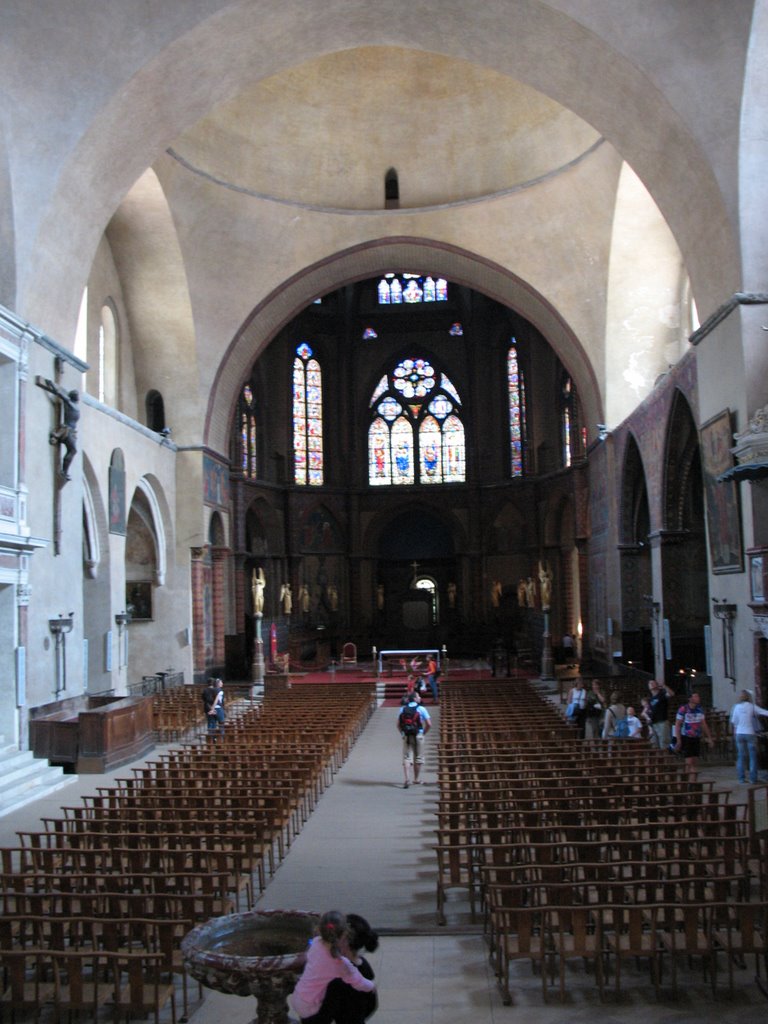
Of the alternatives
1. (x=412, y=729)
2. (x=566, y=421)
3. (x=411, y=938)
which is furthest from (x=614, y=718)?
(x=566, y=421)

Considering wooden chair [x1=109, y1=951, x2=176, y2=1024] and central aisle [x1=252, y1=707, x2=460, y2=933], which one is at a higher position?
wooden chair [x1=109, y1=951, x2=176, y2=1024]

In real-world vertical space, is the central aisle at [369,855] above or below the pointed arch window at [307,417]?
below

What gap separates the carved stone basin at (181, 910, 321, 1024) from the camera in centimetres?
523

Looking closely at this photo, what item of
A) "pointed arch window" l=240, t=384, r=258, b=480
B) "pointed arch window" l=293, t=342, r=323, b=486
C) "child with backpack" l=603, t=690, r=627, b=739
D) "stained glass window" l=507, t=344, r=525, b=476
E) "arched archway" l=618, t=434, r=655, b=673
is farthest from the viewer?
"pointed arch window" l=293, t=342, r=323, b=486

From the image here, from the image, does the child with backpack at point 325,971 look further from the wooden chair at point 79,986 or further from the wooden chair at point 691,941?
the wooden chair at point 691,941

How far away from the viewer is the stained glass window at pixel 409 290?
44.6 meters

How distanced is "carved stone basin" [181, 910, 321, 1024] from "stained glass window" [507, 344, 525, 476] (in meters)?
38.2

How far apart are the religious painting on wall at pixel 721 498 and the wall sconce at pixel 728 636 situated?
0.68 metres

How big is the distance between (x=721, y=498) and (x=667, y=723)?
424 centimetres

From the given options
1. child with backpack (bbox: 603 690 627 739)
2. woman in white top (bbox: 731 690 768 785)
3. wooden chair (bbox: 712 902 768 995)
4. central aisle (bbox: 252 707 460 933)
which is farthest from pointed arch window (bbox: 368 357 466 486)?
wooden chair (bbox: 712 902 768 995)

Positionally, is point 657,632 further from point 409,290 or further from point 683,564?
point 409,290

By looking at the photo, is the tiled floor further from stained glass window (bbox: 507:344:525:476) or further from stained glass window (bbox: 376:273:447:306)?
stained glass window (bbox: 376:273:447:306)

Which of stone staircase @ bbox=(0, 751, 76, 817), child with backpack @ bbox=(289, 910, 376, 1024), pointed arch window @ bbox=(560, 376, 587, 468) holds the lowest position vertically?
stone staircase @ bbox=(0, 751, 76, 817)

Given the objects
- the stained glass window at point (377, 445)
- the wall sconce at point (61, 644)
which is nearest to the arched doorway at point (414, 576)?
the stained glass window at point (377, 445)
